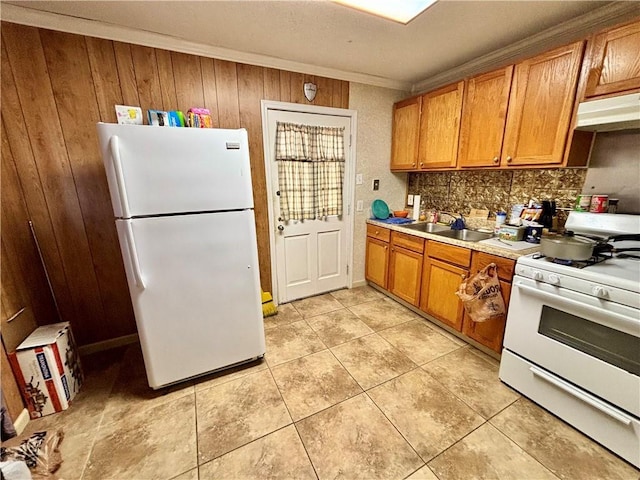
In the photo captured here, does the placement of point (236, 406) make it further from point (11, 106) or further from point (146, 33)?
point (146, 33)

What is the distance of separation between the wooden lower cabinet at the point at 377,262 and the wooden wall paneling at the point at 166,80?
238 cm

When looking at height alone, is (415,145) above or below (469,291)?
above

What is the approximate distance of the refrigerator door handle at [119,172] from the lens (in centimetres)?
136

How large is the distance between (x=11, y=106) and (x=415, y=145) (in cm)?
327

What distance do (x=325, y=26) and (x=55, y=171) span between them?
2.20 meters

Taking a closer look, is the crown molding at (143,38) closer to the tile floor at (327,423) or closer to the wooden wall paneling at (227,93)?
the wooden wall paneling at (227,93)

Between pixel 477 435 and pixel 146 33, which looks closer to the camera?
pixel 477 435

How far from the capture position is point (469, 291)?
1903mm

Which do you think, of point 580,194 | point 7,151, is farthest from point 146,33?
point 580,194

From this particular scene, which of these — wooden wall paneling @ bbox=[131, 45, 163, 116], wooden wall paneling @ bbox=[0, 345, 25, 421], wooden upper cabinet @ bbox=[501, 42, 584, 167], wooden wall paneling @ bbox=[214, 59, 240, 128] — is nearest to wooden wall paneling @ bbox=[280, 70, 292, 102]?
wooden wall paneling @ bbox=[214, 59, 240, 128]

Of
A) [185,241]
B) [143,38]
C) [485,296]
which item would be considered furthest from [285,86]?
[485,296]

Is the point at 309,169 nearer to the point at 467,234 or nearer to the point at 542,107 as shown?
the point at 467,234

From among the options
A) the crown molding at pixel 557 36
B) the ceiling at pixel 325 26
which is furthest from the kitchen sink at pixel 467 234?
the ceiling at pixel 325 26

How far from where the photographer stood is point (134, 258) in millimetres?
1479
